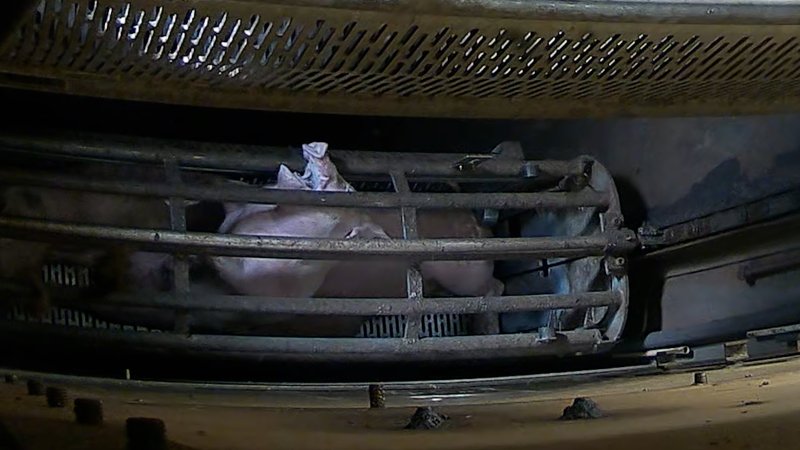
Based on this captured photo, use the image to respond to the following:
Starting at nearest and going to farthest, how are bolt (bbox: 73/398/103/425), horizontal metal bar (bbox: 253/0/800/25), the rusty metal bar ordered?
1. bolt (bbox: 73/398/103/425)
2. horizontal metal bar (bbox: 253/0/800/25)
3. the rusty metal bar

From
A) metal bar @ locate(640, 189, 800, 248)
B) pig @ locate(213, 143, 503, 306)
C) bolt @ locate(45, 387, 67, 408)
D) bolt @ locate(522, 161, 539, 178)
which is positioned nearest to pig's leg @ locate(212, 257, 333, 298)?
pig @ locate(213, 143, 503, 306)

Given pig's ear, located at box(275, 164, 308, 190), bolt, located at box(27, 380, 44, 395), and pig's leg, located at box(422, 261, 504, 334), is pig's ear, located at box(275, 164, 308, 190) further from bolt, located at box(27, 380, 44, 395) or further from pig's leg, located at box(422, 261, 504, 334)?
bolt, located at box(27, 380, 44, 395)

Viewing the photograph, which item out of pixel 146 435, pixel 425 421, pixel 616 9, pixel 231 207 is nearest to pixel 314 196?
pixel 231 207

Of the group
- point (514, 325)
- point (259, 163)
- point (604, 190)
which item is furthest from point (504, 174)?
point (259, 163)

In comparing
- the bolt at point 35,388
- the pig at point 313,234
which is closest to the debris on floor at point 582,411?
the pig at point 313,234

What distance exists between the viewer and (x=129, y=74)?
1.10 m

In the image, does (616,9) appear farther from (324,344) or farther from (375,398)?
(324,344)

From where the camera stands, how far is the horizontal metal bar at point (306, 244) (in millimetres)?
1349

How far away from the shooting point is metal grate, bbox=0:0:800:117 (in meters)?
1.00

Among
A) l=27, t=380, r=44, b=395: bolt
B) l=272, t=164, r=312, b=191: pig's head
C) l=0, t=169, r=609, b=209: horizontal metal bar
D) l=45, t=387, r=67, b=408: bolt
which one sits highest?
l=272, t=164, r=312, b=191: pig's head

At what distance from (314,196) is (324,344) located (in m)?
0.25

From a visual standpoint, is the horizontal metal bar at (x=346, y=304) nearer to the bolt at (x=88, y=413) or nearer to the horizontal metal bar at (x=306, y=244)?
the horizontal metal bar at (x=306, y=244)

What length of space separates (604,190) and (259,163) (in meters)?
0.66

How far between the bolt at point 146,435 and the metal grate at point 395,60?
1.40 ft
